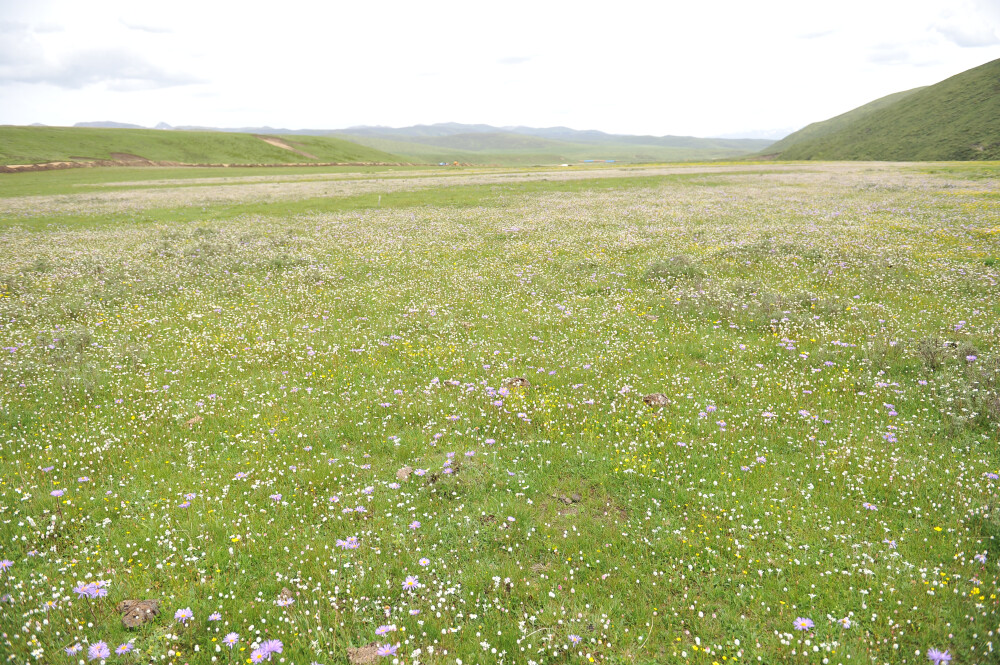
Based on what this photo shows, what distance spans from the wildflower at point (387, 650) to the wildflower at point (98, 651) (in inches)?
111

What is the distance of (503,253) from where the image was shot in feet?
81.0

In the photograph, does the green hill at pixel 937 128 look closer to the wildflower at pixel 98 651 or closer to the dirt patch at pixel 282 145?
the wildflower at pixel 98 651

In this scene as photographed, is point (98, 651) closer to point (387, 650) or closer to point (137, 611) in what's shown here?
point (137, 611)

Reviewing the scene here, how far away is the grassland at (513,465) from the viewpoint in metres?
5.66

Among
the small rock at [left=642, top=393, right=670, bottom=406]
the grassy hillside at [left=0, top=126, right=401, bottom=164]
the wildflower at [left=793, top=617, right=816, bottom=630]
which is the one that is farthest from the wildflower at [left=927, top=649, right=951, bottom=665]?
the grassy hillside at [left=0, top=126, right=401, bottom=164]

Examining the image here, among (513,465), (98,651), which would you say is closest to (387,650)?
(98,651)

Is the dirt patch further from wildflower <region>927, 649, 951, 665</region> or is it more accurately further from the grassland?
wildflower <region>927, 649, 951, 665</region>

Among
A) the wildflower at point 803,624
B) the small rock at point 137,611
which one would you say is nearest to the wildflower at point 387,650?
the small rock at point 137,611

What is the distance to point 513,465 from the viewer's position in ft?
28.3

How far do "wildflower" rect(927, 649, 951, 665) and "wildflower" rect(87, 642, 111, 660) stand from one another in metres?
8.50

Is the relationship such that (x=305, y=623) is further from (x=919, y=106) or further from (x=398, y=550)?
(x=919, y=106)

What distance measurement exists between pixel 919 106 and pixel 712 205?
193238mm

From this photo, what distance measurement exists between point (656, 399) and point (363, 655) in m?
7.29

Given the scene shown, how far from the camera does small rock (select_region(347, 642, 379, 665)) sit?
529 centimetres
